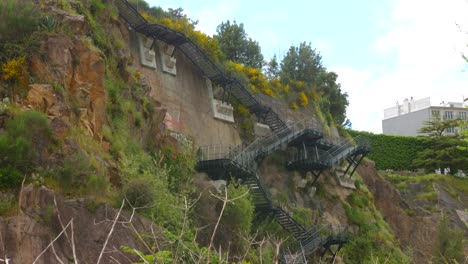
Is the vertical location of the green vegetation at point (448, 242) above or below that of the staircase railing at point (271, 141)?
below

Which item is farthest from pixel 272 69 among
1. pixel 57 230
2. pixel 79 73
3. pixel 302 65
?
pixel 57 230

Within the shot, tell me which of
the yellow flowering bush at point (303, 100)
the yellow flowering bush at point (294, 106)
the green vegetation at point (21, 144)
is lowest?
the green vegetation at point (21, 144)

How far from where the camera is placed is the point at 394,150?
6506cm

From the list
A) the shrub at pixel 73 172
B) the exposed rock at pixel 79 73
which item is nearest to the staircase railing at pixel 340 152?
the exposed rock at pixel 79 73

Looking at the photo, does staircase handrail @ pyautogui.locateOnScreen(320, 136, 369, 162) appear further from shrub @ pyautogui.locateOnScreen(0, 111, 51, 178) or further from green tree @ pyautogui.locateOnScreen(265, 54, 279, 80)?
shrub @ pyautogui.locateOnScreen(0, 111, 51, 178)

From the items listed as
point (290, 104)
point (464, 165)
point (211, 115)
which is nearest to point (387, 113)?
point (464, 165)

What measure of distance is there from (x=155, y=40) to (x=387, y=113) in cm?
6725

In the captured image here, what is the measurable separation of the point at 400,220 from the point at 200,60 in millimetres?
17203

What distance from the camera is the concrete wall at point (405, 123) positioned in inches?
3588

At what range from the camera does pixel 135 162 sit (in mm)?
24625

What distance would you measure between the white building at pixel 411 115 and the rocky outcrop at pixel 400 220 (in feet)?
140

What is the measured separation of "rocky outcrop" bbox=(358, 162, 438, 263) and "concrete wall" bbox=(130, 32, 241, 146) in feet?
41.9

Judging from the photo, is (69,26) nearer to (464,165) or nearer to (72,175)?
(72,175)

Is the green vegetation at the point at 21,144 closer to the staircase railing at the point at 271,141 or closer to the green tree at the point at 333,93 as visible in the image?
the staircase railing at the point at 271,141
